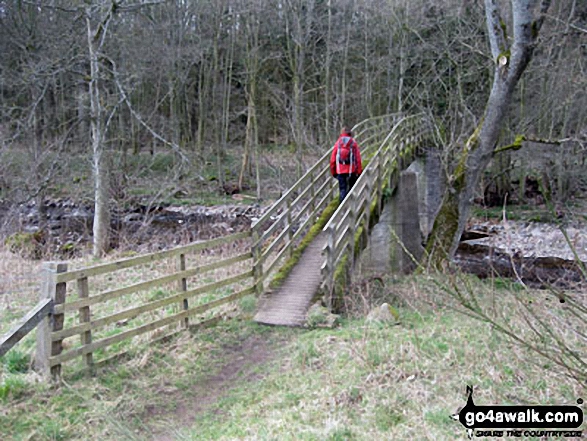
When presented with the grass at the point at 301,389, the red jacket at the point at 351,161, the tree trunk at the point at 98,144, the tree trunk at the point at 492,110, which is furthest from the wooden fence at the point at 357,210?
the tree trunk at the point at 98,144

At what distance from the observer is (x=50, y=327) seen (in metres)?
5.48

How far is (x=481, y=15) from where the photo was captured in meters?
21.6

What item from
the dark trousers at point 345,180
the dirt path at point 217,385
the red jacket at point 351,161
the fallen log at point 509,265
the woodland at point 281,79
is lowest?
the fallen log at point 509,265

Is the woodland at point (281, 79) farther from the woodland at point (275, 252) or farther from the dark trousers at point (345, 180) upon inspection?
the dark trousers at point (345, 180)

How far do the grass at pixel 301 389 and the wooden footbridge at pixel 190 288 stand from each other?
37 centimetres

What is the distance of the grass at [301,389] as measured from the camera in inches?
174

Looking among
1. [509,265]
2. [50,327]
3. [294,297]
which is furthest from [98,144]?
[509,265]

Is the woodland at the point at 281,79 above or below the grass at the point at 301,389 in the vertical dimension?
above

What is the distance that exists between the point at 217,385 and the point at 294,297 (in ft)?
9.06

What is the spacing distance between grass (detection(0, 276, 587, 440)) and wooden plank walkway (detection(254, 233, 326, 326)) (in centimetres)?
84

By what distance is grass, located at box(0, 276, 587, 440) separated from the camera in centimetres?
442

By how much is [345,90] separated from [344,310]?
20.2 m

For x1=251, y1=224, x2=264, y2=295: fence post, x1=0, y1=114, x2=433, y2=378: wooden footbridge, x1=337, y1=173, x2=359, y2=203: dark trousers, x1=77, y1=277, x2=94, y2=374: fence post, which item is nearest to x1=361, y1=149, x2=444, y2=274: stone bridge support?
x1=0, y1=114, x2=433, y2=378: wooden footbridge

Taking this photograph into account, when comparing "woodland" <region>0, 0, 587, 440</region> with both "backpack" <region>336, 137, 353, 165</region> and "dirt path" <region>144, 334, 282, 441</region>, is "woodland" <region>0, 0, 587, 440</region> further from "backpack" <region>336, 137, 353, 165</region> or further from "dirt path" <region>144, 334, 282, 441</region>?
"backpack" <region>336, 137, 353, 165</region>
